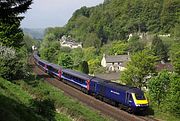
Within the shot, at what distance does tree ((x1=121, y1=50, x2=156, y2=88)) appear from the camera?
191 feet

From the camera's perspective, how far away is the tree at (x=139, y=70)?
58.2 m

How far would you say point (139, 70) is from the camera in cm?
5769

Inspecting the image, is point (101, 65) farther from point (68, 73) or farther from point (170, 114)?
point (170, 114)

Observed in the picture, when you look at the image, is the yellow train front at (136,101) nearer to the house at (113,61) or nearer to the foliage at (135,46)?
the house at (113,61)

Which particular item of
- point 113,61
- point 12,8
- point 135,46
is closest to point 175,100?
point 12,8

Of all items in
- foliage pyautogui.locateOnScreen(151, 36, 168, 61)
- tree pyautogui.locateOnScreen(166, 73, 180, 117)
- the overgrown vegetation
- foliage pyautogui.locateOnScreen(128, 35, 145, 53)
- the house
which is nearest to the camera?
the overgrown vegetation

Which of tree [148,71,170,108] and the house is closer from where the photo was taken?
tree [148,71,170,108]

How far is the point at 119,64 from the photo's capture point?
12250cm

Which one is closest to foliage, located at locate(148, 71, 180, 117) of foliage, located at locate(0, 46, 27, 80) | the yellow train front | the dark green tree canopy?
the yellow train front

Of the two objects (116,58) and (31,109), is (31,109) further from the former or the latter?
(116,58)

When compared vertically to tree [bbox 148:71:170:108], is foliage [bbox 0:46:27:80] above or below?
above

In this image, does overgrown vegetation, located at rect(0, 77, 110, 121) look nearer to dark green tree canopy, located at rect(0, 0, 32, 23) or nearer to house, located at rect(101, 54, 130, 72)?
dark green tree canopy, located at rect(0, 0, 32, 23)

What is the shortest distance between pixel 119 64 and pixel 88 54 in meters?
32.0

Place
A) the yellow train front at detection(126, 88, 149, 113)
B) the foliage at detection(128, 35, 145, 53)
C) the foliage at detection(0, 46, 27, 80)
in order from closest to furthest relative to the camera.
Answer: the yellow train front at detection(126, 88, 149, 113) < the foliage at detection(0, 46, 27, 80) < the foliage at detection(128, 35, 145, 53)
